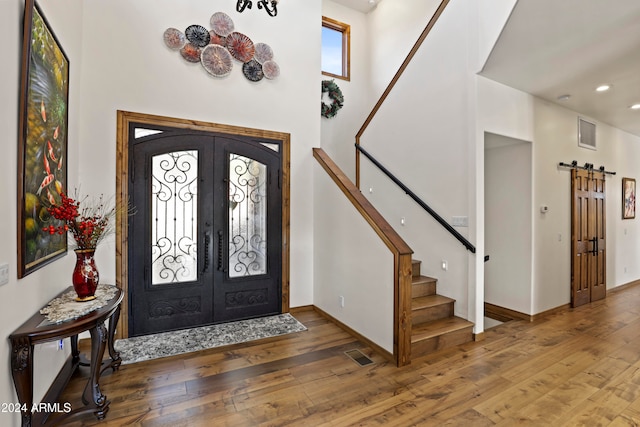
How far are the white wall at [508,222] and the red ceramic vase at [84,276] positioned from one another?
435cm

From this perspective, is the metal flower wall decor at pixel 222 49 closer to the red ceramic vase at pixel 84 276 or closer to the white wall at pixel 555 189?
the red ceramic vase at pixel 84 276

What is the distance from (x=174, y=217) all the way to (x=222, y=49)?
85.5 inches

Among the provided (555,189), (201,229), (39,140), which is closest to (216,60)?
(201,229)

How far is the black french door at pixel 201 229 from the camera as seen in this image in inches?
134

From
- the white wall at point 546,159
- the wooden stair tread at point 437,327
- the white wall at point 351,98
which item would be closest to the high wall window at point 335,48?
the white wall at point 351,98

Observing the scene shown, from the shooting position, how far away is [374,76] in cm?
608

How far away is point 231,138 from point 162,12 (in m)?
1.58

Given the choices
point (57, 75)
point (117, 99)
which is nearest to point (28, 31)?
point (57, 75)

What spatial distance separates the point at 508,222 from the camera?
4320 mm

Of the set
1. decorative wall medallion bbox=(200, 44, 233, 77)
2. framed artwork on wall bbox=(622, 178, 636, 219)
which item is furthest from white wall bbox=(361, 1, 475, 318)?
framed artwork on wall bbox=(622, 178, 636, 219)

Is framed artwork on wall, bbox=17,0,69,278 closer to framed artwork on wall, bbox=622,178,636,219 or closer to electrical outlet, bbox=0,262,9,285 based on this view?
electrical outlet, bbox=0,262,9,285

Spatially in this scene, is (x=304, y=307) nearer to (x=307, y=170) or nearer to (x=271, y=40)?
(x=307, y=170)

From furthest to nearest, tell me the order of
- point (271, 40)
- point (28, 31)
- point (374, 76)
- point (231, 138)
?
point (374, 76)
point (271, 40)
point (231, 138)
point (28, 31)

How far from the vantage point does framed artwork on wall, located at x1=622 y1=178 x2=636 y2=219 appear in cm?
583
